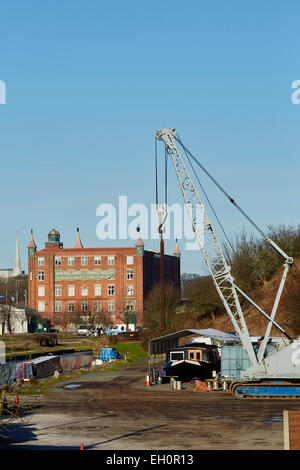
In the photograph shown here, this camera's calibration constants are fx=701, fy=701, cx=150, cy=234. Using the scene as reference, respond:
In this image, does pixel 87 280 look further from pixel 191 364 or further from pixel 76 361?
pixel 191 364

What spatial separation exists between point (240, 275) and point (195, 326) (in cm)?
783

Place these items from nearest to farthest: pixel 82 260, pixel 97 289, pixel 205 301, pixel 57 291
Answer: pixel 205 301
pixel 82 260
pixel 97 289
pixel 57 291

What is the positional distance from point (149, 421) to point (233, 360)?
13.0 metres

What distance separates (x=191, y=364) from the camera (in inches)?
1693

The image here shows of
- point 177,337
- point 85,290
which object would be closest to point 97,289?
point 85,290

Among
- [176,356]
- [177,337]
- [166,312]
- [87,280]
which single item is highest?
[87,280]

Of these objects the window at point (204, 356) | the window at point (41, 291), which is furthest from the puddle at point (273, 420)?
the window at point (41, 291)

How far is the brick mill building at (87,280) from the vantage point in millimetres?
120375

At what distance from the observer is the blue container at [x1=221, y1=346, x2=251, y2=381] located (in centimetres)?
3919

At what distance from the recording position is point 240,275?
80.8 meters

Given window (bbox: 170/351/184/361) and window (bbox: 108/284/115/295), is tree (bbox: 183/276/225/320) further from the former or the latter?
window (bbox: 108/284/115/295)

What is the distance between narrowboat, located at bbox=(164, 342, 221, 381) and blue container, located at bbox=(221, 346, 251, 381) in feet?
13.0

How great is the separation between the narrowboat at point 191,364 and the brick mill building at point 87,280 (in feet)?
246
